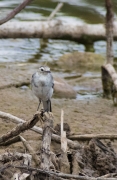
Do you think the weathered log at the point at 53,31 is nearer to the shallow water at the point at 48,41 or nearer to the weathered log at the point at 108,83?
the shallow water at the point at 48,41

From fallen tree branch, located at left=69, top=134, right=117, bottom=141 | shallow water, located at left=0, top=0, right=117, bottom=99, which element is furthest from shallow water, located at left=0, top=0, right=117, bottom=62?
fallen tree branch, located at left=69, top=134, right=117, bottom=141

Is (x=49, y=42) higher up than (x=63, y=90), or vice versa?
(x=63, y=90)

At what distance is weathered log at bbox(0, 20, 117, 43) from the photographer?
1202cm

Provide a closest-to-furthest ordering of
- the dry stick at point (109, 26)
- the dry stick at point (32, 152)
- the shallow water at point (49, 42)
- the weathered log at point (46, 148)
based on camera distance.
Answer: the weathered log at point (46, 148), the dry stick at point (32, 152), the dry stick at point (109, 26), the shallow water at point (49, 42)

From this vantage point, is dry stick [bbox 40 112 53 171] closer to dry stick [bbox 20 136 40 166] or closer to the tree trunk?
dry stick [bbox 20 136 40 166]

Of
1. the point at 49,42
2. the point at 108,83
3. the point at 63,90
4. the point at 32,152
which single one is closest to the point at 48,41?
the point at 49,42

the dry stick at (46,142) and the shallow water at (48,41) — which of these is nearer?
Result: the dry stick at (46,142)

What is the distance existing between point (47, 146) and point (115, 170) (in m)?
1.03

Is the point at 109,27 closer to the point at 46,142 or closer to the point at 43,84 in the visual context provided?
the point at 43,84

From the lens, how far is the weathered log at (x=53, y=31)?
39.4 ft

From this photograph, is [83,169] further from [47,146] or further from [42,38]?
[42,38]

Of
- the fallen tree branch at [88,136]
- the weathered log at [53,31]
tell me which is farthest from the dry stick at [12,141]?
the weathered log at [53,31]

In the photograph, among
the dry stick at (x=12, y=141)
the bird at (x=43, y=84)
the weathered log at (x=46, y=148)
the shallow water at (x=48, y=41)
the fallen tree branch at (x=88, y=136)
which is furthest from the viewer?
the shallow water at (x=48, y=41)

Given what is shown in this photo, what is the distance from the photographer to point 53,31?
12.4 m
